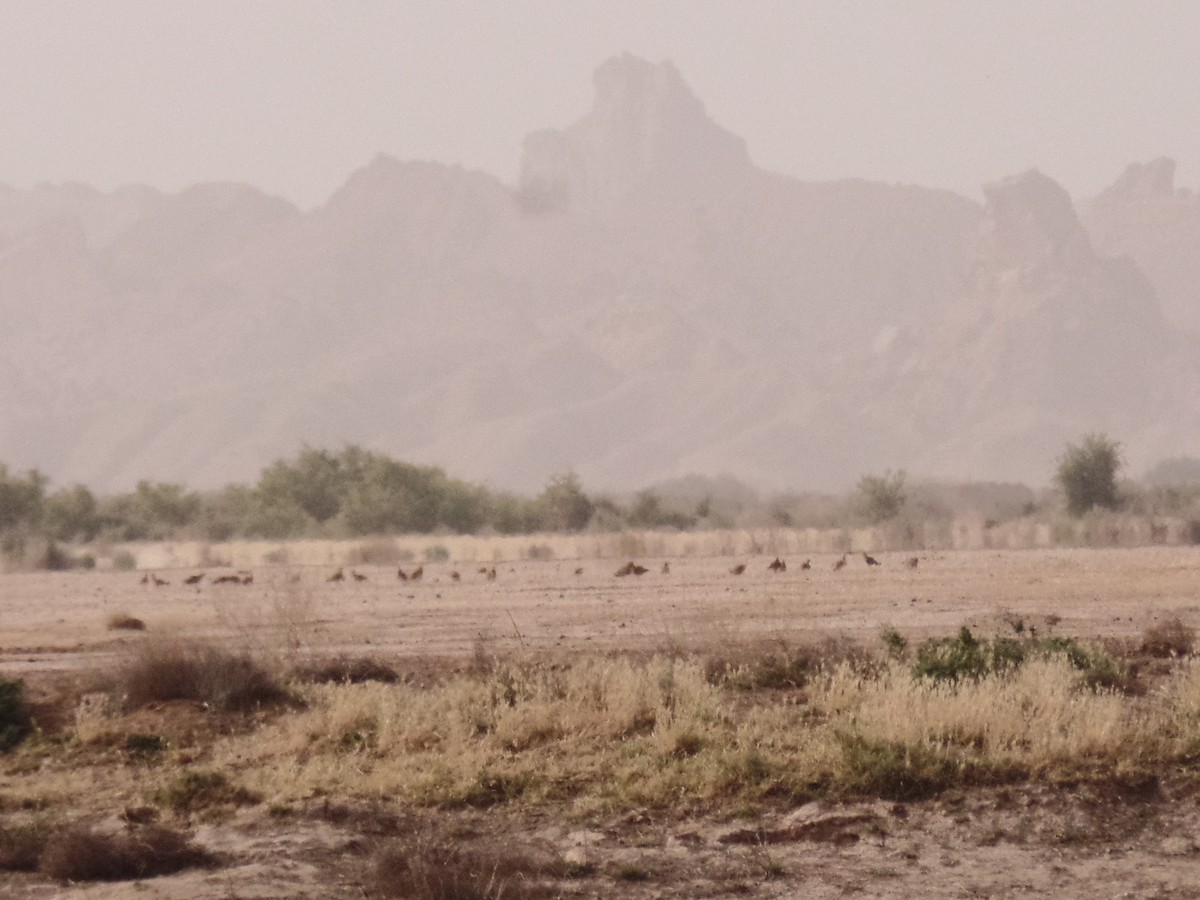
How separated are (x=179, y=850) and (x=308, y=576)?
2865 centimetres

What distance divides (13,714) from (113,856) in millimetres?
6532

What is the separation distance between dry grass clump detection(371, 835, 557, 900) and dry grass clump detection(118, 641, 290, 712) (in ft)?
23.4

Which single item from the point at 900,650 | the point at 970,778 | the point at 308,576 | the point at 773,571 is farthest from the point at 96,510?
the point at 970,778

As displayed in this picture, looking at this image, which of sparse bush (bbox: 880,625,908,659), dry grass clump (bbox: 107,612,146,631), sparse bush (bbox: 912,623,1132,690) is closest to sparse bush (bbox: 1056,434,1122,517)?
dry grass clump (bbox: 107,612,146,631)

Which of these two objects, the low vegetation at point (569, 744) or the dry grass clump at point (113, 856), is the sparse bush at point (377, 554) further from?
the dry grass clump at point (113, 856)

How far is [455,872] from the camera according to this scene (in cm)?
1117

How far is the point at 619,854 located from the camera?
12883mm

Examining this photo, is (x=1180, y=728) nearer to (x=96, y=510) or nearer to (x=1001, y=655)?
Answer: (x=1001, y=655)

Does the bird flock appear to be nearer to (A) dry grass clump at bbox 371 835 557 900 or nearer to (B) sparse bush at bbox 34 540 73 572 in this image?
(B) sparse bush at bbox 34 540 73 572

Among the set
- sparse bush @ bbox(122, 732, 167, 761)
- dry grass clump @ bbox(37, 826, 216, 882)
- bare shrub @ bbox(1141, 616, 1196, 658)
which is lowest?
dry grass clump @ bbox(37, 826, 216, 882)

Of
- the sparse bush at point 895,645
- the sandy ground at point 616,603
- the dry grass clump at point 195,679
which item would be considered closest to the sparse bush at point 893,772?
the sparse bush at point 895,645

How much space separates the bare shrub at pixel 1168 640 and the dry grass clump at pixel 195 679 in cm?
1056

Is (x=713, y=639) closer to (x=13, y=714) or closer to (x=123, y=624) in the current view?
(x=13, y=714)

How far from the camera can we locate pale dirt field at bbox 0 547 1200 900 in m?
12.1
